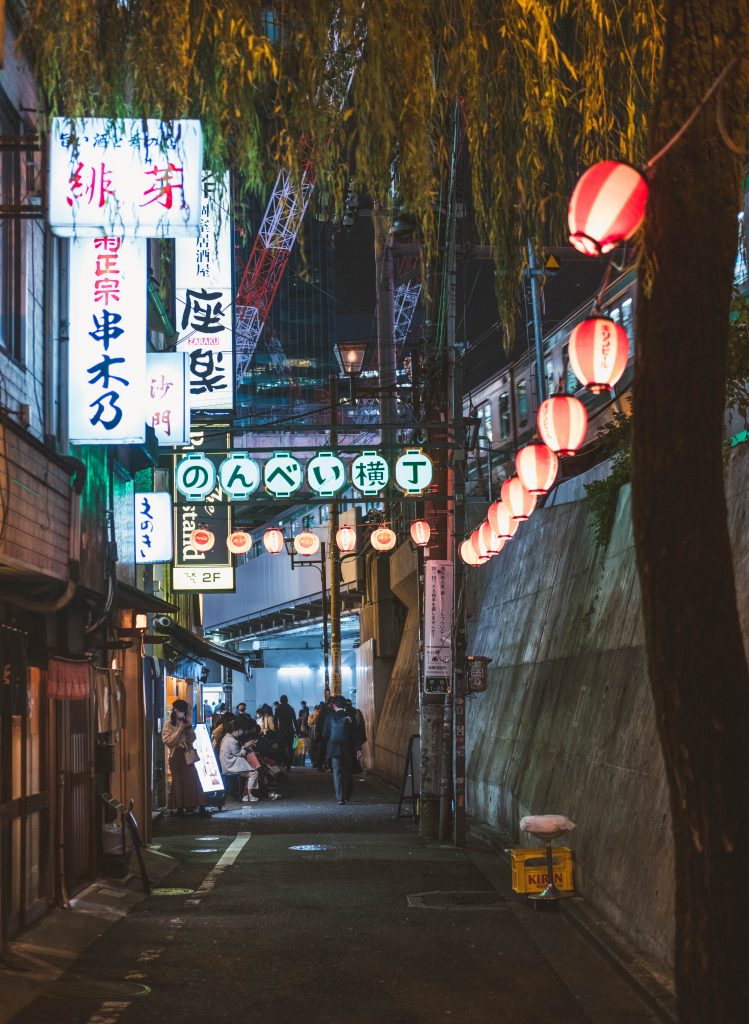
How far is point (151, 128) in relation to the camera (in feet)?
36.6

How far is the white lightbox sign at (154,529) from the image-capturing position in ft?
69.1

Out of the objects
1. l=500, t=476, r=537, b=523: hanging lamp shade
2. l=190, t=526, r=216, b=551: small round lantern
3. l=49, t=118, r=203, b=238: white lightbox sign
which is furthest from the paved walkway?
l=190, t=526, r=216, b=551: small round lantern

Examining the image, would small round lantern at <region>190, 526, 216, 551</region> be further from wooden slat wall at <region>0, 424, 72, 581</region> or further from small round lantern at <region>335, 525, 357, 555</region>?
wooden slat wall at <region>0, 424, 72, 581</region>

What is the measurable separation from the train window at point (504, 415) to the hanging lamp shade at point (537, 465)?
16211 millimetres

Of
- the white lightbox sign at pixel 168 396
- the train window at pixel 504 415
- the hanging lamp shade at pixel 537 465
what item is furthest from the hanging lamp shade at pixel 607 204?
the train window at pixel 504 415

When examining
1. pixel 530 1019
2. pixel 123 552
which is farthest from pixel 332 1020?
pixel 123 552

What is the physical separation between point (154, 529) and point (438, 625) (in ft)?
17.5

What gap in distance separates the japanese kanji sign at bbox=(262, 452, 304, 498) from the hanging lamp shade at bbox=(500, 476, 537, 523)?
5.41 meters

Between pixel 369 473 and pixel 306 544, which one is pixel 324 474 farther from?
pixel 306 544

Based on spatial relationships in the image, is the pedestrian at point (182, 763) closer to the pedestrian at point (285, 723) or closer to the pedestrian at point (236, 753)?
the pedestrian at point (236, 753)

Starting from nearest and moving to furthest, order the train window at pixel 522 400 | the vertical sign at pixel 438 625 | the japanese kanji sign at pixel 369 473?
the vertical sign at pixel 438 625
the japanese kanji sign at pixel 369 473
the train window at pixel 522 400

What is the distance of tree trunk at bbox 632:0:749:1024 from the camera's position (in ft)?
16.4

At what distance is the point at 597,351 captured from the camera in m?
10.9

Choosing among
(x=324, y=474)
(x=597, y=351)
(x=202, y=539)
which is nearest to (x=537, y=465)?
(x=597, y=351)
